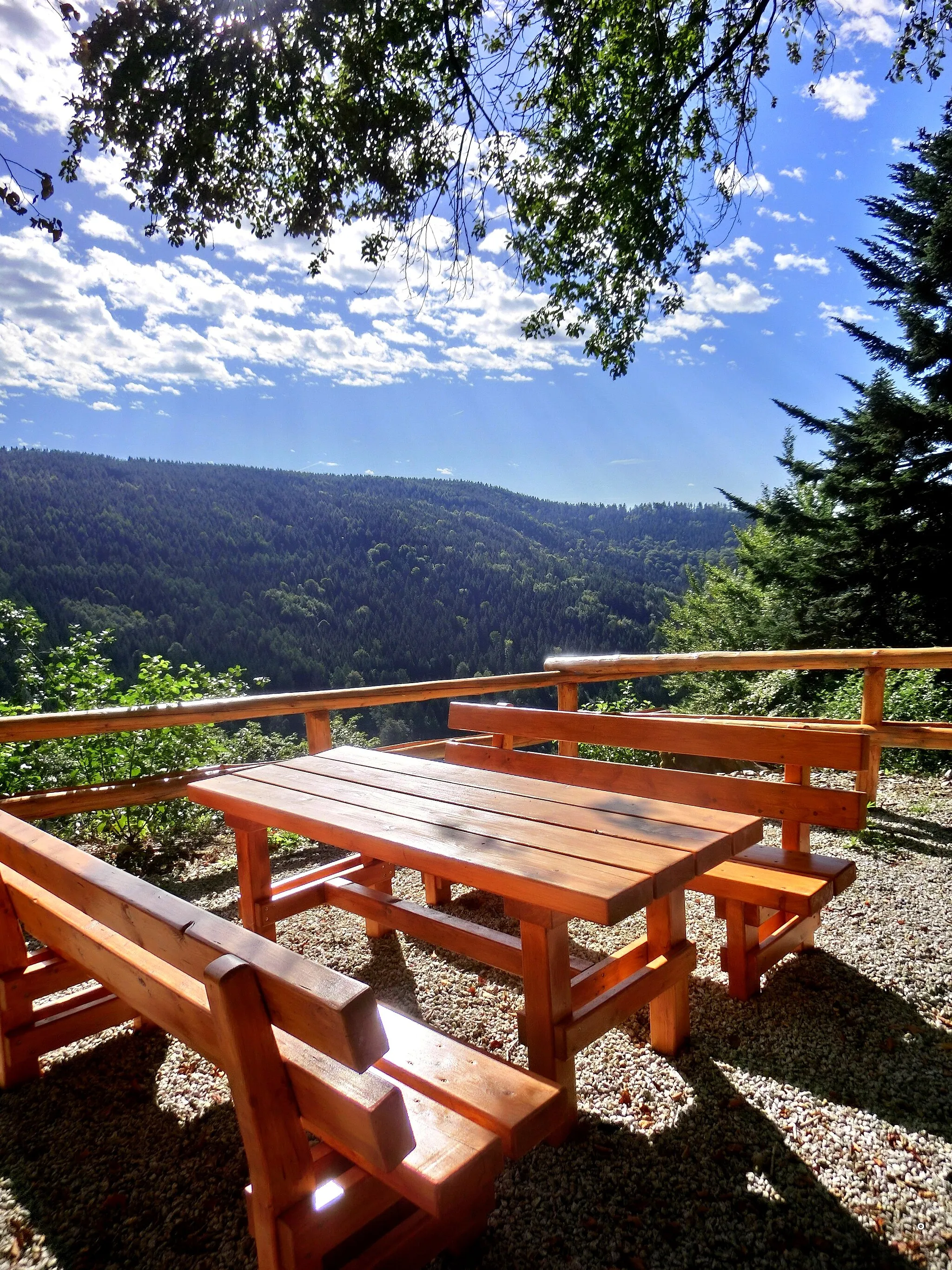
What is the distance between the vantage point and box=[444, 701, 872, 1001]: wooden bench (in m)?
2.23

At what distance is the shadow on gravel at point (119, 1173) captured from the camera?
1.59 m

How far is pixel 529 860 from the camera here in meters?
1.63

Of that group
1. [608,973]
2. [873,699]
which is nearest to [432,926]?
[608,973]

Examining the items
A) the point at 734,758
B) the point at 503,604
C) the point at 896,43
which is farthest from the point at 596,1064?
the point at 503,604

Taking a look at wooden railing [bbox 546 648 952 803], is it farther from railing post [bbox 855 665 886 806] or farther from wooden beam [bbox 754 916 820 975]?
wooden beam [bbox 754 916 820 975]

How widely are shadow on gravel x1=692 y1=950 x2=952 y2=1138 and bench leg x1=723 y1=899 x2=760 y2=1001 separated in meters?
0.05

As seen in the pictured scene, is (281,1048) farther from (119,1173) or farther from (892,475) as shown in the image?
(892,475)

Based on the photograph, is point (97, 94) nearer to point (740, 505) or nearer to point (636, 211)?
point (636, 211)

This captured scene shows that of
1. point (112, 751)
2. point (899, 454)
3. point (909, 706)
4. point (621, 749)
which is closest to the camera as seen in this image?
point (112, 751)

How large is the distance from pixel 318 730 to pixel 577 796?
2.25 metres

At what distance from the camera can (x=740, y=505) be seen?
54.6 ft

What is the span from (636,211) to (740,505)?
12.7 metres

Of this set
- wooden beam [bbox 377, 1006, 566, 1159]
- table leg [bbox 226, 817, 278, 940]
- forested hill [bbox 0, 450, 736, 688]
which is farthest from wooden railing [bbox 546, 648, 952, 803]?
forested hill [bbox 0, 450, 736, 688]

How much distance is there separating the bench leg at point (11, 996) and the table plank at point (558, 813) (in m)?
1.01
